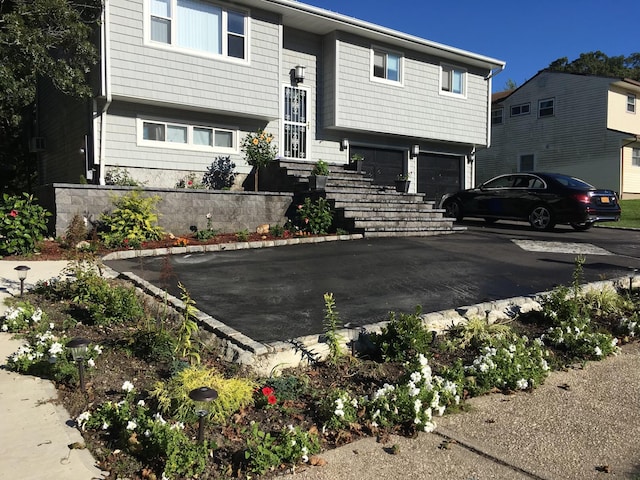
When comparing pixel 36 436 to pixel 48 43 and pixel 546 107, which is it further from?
pixel 546 107

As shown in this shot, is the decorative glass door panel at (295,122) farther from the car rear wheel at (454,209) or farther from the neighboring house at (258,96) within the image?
the car rear wheel at (454,209)

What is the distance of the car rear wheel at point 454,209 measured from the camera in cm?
1558

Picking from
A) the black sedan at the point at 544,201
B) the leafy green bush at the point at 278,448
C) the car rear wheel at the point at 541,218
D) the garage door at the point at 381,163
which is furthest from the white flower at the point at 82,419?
the garage door at the point at 381,163

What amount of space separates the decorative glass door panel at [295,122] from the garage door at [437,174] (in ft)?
16.0

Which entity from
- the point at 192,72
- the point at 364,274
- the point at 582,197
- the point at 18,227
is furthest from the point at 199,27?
the point at 582,197

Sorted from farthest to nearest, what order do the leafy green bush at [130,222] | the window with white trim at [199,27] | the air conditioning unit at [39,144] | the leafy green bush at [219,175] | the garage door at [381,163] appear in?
the garage door at [381,163]
the air conditioning unit at [39,144]
the leafy green bush at [219,175]
the window with white trim at [199,27]
the leafy green bush at [130,222]

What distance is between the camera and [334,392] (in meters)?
3.19

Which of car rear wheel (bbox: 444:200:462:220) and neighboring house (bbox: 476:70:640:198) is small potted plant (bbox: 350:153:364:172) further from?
neighboring house (bbox: 476:70:640:198)

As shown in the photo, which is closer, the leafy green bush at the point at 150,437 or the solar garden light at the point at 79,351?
the leafy green bush at the point at 150,437

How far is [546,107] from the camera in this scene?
28.8m

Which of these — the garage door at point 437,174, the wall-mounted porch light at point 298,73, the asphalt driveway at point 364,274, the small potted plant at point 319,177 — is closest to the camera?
the asphalt driveway at point 364,274

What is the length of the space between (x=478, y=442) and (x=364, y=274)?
14.0ft

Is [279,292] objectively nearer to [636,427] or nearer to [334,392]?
[334,392]

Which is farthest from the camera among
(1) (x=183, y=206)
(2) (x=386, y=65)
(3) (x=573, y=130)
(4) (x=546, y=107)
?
(4) (x=546, y=107)
